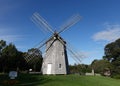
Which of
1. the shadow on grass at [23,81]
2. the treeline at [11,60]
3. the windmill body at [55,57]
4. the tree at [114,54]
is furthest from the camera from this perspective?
the tree at [114,54]

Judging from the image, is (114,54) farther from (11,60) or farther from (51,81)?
(51,81)

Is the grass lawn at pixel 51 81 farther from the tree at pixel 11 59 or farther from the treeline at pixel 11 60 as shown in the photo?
the tree at pixel 11 59

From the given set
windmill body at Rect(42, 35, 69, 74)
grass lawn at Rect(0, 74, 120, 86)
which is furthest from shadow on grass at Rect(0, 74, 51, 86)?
windmill body at Rect(42, 35, 69, 74)

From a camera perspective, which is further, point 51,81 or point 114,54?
point 114,54

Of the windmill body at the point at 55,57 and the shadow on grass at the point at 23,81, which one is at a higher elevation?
the windmill body at the point at 55,57

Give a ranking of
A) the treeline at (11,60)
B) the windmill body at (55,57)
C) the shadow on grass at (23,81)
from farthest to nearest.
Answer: the treeline at (11,60), the windmill body at (55,57), the shadow on grass at (23,81)

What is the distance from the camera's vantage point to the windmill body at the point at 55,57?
151ft

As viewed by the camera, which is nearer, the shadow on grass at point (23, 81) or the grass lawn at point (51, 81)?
the shadow on grass at point (23, 81)

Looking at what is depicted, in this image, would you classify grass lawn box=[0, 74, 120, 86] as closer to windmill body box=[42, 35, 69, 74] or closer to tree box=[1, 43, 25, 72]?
windmill body box=[42, 35, 69, 74]

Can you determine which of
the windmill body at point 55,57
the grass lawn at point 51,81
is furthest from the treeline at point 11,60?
the grass lawn at point 51,81

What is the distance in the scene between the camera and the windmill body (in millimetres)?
46062

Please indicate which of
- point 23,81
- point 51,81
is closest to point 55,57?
point 51,81

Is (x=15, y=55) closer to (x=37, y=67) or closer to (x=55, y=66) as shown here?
(x=37, y=67)

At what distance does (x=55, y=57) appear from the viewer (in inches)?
1822
